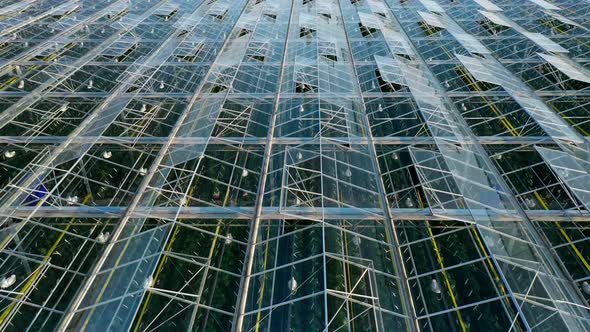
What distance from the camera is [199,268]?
11.9 m

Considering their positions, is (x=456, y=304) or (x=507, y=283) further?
(x=456, y=304)

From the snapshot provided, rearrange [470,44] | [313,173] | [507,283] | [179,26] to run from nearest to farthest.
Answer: [507,283] < [313,173] < [470,44] < [179,26]

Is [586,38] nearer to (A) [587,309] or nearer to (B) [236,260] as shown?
(A) [587,309]

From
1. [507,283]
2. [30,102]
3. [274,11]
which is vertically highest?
[507,283]

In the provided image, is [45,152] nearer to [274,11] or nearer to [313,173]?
[313,173]

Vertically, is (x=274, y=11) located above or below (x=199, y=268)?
below

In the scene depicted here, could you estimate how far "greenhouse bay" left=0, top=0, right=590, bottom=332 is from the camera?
10719mm

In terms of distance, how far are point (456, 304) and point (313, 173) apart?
20.8ft

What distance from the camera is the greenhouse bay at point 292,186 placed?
1072cm

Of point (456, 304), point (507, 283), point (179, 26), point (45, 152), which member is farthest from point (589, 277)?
point (179, 26)

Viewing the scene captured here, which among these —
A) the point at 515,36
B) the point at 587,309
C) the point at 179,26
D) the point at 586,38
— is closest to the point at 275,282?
the point at 587,309

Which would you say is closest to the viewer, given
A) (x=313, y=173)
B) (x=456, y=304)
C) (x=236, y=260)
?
(x=456, y=304)

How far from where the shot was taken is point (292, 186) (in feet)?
47.4

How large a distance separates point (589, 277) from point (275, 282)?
351 inches
